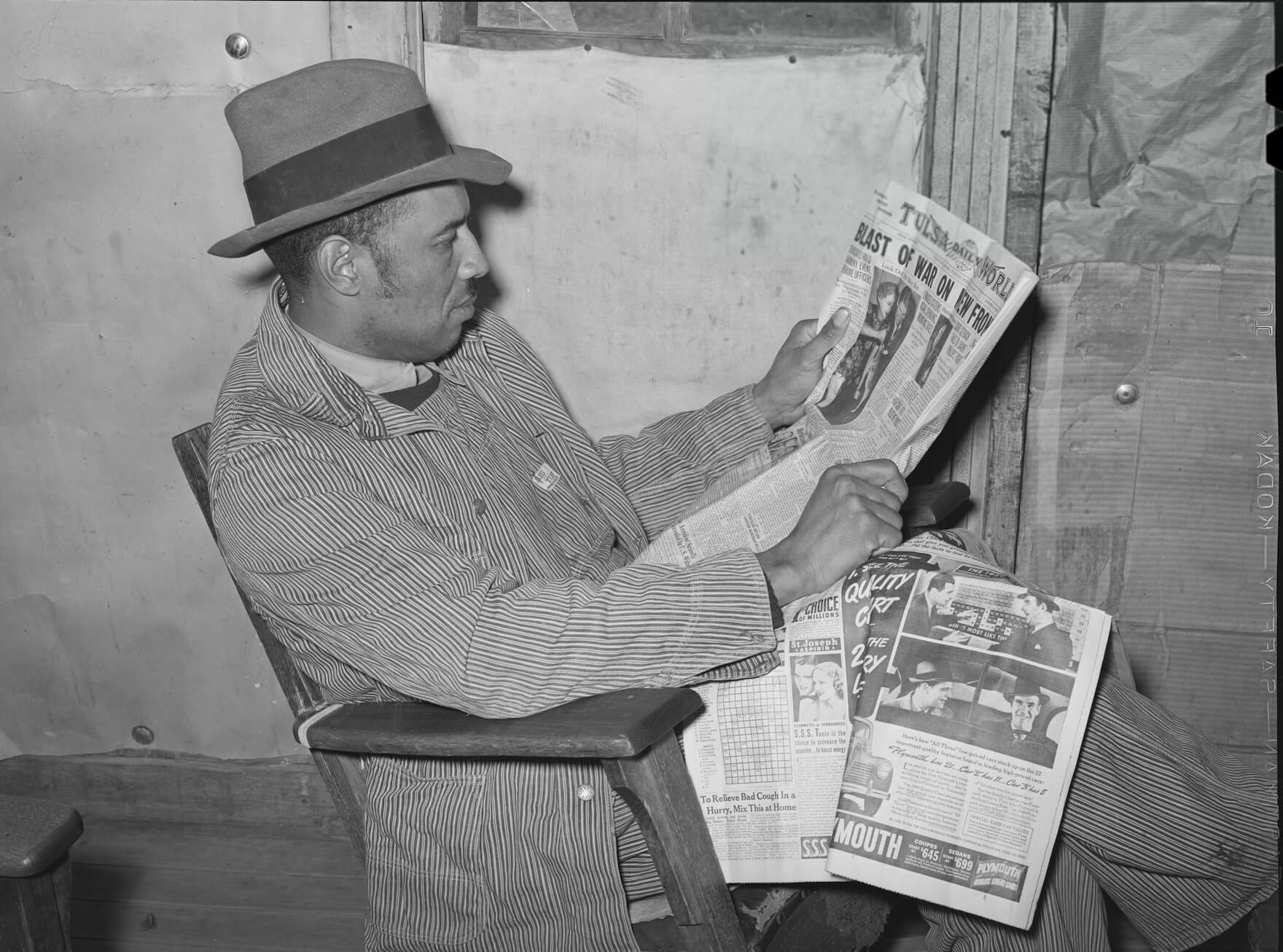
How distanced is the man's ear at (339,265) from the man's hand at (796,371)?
2.45ft

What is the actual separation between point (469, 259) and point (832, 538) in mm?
723

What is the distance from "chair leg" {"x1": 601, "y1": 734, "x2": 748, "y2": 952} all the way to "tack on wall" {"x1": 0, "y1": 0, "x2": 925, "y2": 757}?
1.20 meters

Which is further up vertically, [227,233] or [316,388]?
[227,233]

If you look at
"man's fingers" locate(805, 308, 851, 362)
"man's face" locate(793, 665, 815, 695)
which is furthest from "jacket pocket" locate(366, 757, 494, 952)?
"man's fingers" locate(805, 308, 851, 362)

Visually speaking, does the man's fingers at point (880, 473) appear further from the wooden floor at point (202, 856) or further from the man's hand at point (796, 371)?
the wooden floor at point (202, 856)

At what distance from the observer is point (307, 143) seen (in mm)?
1743

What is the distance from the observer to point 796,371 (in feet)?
6.87

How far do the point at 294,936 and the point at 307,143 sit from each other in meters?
1.61

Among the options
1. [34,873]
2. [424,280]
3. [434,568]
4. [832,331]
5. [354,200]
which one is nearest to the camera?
[34,873]

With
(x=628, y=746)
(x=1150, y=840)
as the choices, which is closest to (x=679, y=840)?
(x=628, y=746)

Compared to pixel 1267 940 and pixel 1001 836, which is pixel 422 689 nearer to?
pixel 1001 836

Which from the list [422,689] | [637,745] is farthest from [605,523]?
[637,745]

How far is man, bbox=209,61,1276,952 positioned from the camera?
159 cm

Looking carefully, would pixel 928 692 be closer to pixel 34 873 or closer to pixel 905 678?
pixel 905 678
